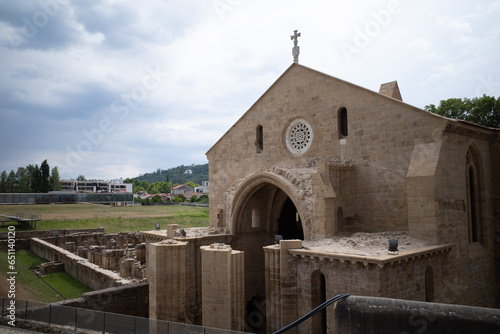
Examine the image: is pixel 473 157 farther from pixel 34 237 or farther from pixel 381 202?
pixel 34 237

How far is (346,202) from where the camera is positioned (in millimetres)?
17125

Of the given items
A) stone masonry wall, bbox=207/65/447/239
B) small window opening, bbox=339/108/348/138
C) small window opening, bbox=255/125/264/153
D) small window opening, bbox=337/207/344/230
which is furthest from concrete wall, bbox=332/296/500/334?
small window opening, bbox=255/125/264/153

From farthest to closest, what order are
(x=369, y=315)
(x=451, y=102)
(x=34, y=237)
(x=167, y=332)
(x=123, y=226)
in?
1. (x=123, y=226)
2. (x=34, y=237)
3. (x=451, y=102)
4. (x=167, y=332)
5. (x=369, y=315)

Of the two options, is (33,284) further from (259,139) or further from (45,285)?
(259,139)

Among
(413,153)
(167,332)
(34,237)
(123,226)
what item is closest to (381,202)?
(413,153)

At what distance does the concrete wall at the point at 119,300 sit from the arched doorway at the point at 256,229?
5.57 m

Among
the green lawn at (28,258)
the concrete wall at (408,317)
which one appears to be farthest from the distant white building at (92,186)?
the concrete wall at (408,317)

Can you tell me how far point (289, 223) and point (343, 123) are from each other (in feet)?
30.0

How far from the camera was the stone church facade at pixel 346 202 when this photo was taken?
43.6 ft

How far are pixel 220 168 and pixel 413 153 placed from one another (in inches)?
486

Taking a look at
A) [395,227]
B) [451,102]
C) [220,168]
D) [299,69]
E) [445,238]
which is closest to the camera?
[445,238]

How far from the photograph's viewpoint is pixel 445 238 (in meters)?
14.2

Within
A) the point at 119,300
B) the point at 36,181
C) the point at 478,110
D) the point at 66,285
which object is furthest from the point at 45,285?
the point at 36,181

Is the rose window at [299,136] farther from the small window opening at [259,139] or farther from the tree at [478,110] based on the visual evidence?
the tree at [478,110]
